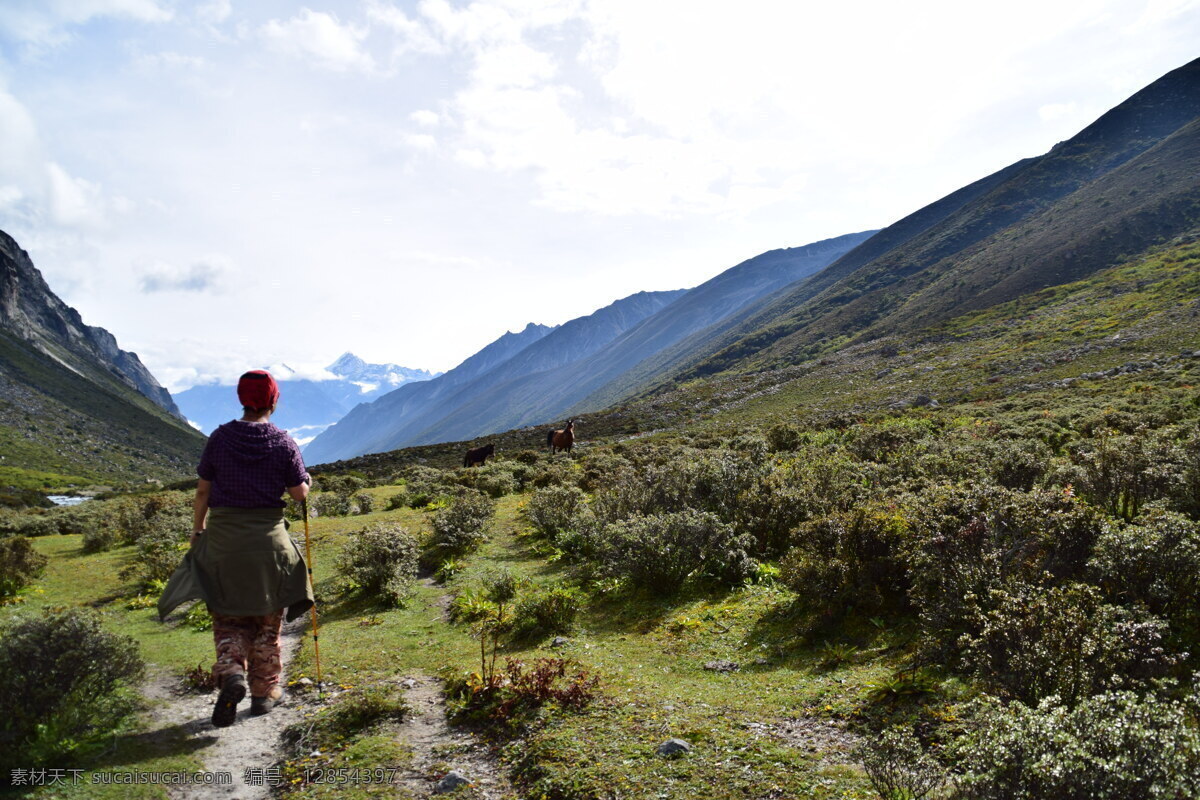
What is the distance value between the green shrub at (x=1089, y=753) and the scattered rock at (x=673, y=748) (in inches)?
83.0

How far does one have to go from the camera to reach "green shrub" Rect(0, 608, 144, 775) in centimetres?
447

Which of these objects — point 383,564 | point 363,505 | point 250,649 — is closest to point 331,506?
point 363,505

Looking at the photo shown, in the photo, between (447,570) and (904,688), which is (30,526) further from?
(904,688)

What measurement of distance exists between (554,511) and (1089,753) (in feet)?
39.6

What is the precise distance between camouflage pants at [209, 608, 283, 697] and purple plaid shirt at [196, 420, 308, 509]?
1156 mm

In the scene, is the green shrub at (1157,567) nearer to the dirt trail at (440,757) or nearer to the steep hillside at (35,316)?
the dirt trail at (440,757)

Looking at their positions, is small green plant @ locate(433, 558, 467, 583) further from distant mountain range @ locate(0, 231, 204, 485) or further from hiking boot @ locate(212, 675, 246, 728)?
distant mountain range @ locate(0, 231, 204, 485)

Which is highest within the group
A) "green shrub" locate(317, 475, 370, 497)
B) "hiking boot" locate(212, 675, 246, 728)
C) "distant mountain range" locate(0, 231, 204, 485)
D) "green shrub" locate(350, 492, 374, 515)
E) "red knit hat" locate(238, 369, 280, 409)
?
"distant mountain range" locate(0, 231, 204, 485)

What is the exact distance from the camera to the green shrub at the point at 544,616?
326 inches

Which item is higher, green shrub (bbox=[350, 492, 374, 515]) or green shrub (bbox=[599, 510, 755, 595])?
green shrub (bbox=[350, 492, 374, 515])

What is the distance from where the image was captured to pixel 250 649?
5766 mm

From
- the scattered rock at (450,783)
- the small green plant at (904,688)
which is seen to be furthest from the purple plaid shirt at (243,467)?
the small green plant at (904,688)

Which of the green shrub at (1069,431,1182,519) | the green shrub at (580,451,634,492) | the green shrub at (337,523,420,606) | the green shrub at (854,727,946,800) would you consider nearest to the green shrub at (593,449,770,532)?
the green shrub at (580,451,634,492)

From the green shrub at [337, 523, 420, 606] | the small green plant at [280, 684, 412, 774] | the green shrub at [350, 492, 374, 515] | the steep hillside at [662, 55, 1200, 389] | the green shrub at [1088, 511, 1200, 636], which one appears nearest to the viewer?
the green shrub at [1088, 511, 1200, 636]
